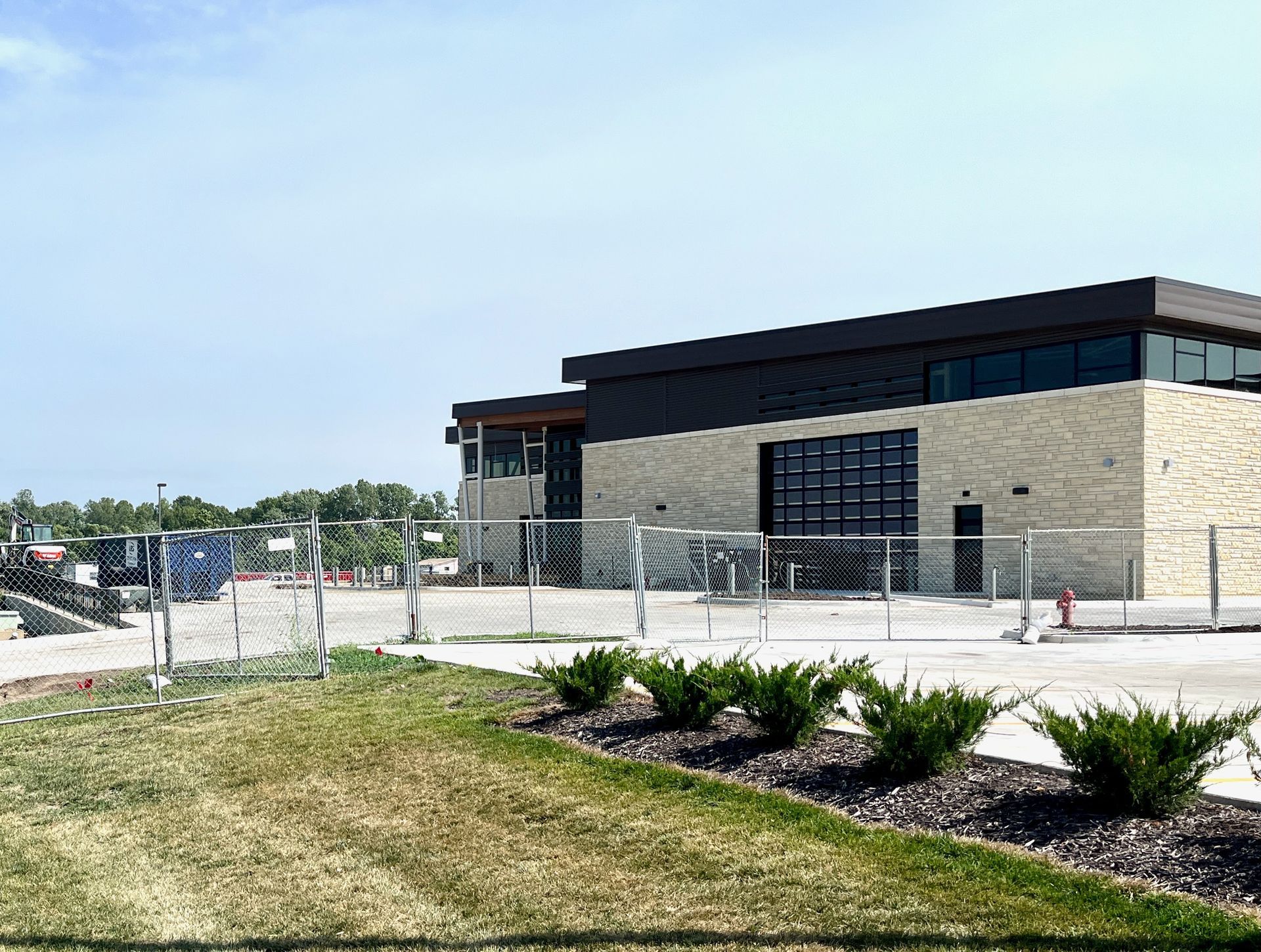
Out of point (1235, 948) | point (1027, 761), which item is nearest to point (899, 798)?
point (1027, 761)

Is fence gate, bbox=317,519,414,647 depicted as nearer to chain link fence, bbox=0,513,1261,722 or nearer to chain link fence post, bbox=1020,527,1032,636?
chain link fence, bbox=0,513,1261,722

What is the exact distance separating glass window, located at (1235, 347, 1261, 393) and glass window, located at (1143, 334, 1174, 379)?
114 inches

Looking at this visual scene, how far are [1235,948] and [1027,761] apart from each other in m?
2.96

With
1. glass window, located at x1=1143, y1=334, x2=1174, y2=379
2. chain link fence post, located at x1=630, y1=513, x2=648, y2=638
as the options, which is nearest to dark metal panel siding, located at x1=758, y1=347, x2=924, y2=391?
glass window, located at x1=1143, y1=334, x2=1174, y2=379

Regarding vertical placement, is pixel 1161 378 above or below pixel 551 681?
above

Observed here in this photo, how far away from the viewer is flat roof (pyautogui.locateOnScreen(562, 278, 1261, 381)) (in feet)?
99.8

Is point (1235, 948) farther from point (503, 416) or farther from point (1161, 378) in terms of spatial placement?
point (503, 416)

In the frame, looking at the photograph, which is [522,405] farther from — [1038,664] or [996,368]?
[1038,664]

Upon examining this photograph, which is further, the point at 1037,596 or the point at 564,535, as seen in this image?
the point at 564,535

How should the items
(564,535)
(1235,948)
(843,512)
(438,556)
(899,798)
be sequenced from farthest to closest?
1. (438,556)
2. (564,535)
3. (843,512)
4. (899,798)
5. (1235,948)

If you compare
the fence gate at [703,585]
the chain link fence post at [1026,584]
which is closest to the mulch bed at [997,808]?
the fence gate at [703,585]

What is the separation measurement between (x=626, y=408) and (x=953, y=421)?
14588mm

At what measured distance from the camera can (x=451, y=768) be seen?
27.4 ft

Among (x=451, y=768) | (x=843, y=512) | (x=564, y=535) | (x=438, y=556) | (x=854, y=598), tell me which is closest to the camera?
(x=451, y=768)
